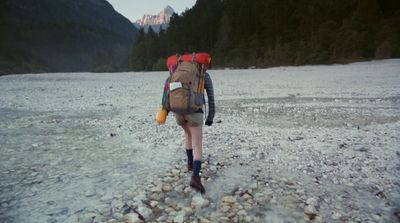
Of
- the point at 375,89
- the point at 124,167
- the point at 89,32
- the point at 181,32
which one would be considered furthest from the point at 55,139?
the point at 89,32

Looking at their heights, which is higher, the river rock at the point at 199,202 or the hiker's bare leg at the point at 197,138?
the hiker's bare leg at the point at 197,138

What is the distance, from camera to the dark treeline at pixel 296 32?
154 ft

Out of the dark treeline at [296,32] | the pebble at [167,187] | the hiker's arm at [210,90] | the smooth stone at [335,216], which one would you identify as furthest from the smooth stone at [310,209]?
the dark treeline at [296,32]

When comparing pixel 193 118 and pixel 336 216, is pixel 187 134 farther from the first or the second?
pixel 336 216

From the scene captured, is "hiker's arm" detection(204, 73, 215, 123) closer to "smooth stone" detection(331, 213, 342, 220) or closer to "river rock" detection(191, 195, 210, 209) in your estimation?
"river rock" detection(191, 195, 210, 209)

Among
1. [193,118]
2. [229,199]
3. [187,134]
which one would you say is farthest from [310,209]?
[187,134]

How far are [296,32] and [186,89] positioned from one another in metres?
58.8

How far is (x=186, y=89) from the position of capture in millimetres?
4336

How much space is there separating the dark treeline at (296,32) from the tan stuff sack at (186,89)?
151 feet

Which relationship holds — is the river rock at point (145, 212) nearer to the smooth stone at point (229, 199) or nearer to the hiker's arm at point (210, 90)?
the smooth stone at point (229, 199)

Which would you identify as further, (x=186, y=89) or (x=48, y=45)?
(x=48, y=45)

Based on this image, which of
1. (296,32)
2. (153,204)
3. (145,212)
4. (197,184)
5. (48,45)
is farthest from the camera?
(48,45)

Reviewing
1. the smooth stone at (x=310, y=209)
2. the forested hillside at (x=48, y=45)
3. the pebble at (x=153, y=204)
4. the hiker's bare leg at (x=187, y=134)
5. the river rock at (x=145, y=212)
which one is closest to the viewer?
the river rock at (x=145, y=212)

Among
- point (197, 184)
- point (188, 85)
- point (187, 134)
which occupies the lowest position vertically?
point (197, 184)
